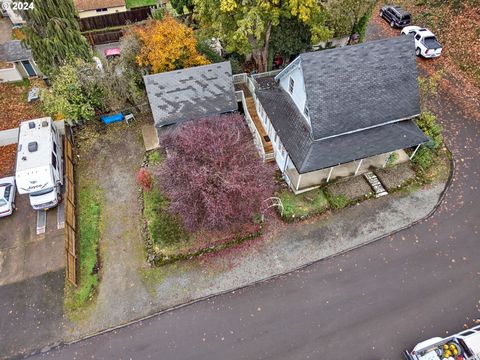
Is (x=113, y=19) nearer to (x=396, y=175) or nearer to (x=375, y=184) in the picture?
(x=375, y=184)

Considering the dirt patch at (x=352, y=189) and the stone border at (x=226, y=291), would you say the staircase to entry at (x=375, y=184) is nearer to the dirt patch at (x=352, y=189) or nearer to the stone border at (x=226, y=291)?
the dirt patch at (x=352, y=189)

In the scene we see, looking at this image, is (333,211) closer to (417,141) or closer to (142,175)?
(417,141)

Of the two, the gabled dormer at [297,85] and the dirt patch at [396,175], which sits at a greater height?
the gabled dormer at [297,85]

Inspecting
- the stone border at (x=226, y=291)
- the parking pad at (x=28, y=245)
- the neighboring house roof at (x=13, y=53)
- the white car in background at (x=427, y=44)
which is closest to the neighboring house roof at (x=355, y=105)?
the stone border at (x=226, y=291)

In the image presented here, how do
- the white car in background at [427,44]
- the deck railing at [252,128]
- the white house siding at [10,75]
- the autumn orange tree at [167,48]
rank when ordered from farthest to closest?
1. the white house siding at [10,75]
2. the white car in background at [427,44]
3. the autumn orange tree at [167,48]
4. the deck railing at [252,128]

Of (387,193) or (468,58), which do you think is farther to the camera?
(468,58)

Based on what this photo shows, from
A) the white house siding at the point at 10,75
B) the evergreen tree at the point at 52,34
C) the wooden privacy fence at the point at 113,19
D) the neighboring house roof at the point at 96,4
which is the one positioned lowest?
the white house siding at the point at 10,75

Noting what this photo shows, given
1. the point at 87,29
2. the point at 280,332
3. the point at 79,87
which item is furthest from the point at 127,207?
the point at 87,29

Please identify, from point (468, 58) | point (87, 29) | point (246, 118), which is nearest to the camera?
point (246, 118)
